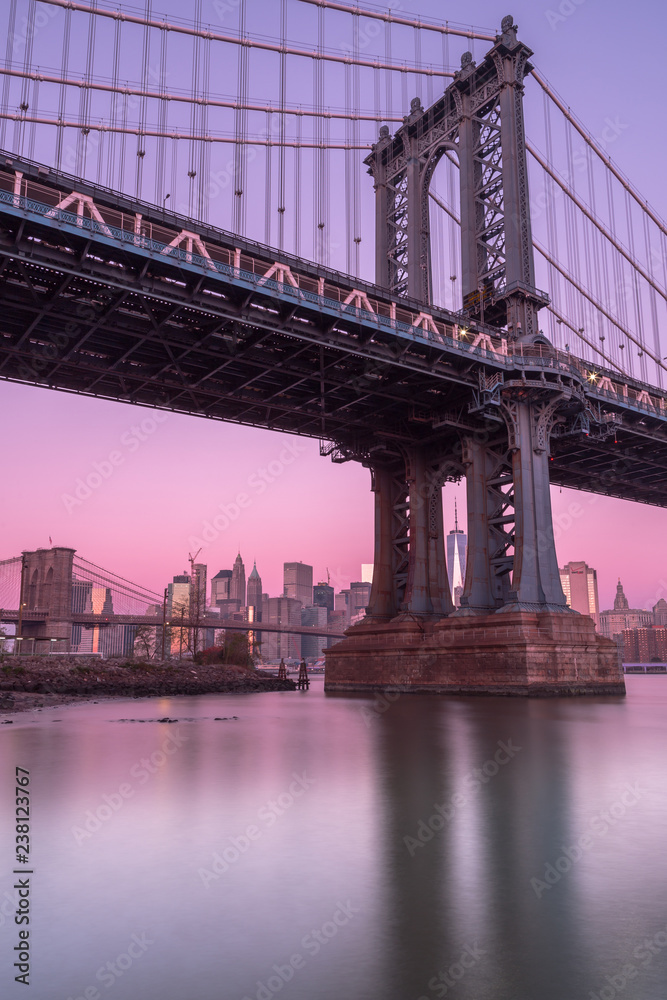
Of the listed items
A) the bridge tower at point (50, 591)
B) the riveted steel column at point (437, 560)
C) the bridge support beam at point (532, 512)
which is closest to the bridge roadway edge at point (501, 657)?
the bridge support beam at point (532, 512)

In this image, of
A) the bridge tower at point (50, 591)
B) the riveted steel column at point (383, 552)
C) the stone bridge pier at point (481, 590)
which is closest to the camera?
the stone bridge pier at point (481, 590)

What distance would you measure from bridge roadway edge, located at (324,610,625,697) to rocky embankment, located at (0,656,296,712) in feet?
53.1

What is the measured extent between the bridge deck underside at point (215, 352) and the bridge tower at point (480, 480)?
2.48m

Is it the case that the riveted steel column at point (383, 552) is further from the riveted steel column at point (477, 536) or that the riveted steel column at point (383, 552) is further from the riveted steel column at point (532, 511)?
the riveted steel column at point (532, 511)

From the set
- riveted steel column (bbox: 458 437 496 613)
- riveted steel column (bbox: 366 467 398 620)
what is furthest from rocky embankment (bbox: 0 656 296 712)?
riveted steel column (bbox: 458 437 496 613)

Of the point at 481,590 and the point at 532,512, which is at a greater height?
the point at 532,512

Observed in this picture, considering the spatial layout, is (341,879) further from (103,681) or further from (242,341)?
(103,681)

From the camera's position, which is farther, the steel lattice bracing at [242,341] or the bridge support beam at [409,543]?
the bridge support beam at [409,543]

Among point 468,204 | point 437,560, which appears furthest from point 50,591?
point 468,204

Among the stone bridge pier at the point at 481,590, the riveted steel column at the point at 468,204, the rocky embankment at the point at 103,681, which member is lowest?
the rocky embankment at the point at 103,681

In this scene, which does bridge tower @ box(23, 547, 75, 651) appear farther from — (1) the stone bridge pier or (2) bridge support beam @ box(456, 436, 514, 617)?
(2) bridge support beam @ box(456, 436, 514, 617)

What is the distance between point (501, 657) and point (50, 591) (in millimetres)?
95680

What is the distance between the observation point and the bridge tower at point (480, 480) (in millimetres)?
44188

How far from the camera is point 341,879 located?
661 centimetres
